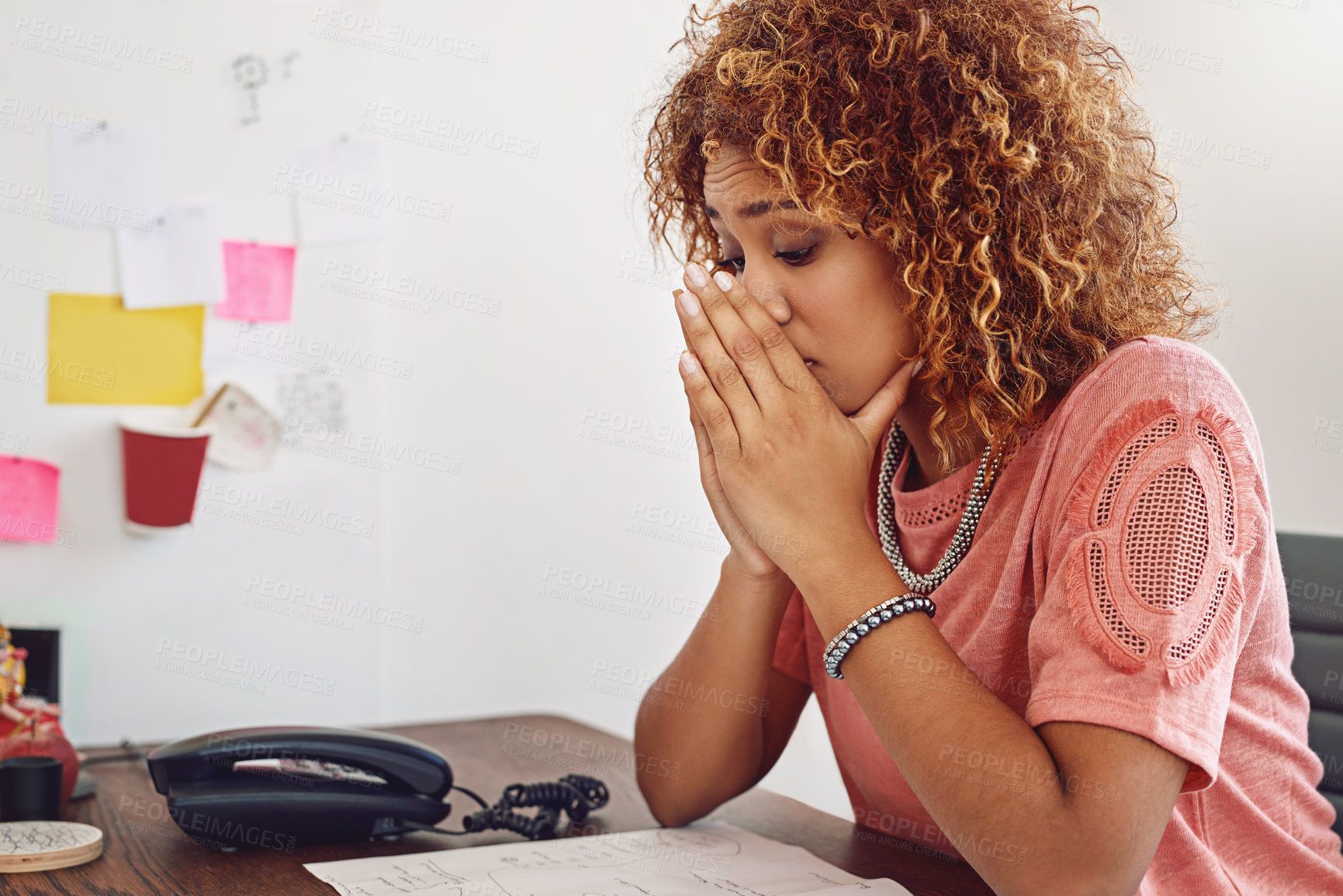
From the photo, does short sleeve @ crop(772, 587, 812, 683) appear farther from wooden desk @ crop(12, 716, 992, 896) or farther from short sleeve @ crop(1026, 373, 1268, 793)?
short sleeve @ crop(1026, 373, 1268, 793)

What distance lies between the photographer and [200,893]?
2.49 feet

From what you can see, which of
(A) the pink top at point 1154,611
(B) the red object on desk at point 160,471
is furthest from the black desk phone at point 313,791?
(B) the red object on desk at point 160,471

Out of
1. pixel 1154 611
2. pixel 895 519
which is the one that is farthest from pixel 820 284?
pixel 1154 611

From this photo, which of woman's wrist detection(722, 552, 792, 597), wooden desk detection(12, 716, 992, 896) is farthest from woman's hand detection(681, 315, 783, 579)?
wooden desk detection(12, 716, 992, 896)

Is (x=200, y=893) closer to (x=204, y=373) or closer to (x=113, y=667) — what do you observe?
(x=113, y=667)

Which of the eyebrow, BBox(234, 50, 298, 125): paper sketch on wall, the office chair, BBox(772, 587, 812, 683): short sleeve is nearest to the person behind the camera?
the eyebrow

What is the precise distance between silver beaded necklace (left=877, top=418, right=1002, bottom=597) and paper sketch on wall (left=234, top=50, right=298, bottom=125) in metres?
1.08

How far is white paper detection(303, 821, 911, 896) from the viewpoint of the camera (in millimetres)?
772

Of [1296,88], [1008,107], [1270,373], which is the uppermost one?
[1296,88]

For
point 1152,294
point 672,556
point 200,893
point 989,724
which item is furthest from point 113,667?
point 1152,294

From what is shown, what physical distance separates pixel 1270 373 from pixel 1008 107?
1028 mm

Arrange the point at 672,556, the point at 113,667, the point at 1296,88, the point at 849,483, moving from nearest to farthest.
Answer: the point at 849,483
the point at 113,667
the point at 1296,88
the point at 672,556

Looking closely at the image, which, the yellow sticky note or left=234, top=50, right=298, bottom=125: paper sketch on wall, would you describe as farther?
left=234, top=50, right=298, bottom=125: paper sketch on wall

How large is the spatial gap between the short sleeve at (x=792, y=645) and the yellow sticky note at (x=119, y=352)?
3.11 feet
